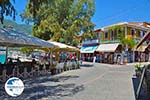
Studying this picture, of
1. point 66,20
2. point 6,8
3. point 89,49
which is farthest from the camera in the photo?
point 89,49

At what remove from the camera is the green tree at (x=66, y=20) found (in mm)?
36031

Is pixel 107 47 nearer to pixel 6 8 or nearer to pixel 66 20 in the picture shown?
pixel 66 20

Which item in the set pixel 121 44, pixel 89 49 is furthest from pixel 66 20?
pixel 89 49

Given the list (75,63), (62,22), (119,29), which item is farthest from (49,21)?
(119,29)

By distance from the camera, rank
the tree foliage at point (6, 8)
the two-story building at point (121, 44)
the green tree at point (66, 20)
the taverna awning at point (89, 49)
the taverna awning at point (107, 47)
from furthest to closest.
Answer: the taverna awning at point (89, 49) → the taverna awning at point (107, 47) → the two-story building at point (121, 44) → the green tree at point (66, 20) → the tree foliage at point (6, 8)

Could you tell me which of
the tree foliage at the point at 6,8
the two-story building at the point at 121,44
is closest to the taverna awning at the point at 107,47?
the two-story building at the point at 121,44

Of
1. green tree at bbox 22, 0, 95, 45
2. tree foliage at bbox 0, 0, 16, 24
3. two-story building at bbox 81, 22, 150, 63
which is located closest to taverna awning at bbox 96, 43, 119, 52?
two-story building at bbox 81, 22, 150, 63

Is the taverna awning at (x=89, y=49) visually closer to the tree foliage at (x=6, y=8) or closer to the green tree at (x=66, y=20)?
the green tree at (x=66, y=20)

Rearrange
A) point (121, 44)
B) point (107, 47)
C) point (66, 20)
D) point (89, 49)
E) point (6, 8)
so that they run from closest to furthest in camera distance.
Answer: point (6, 8)
point (66, 20)
point (121, 44)
point (107, 47)
point (89, 49)

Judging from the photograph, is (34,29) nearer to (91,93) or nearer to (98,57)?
(98,57)

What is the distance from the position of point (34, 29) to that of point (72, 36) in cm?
843

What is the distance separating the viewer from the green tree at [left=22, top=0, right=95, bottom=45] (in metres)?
36.0

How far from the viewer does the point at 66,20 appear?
37156 mm

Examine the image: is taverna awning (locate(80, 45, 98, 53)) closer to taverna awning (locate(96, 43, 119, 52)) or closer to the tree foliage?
taverna awning (locate(96, 43, 119, 52))
